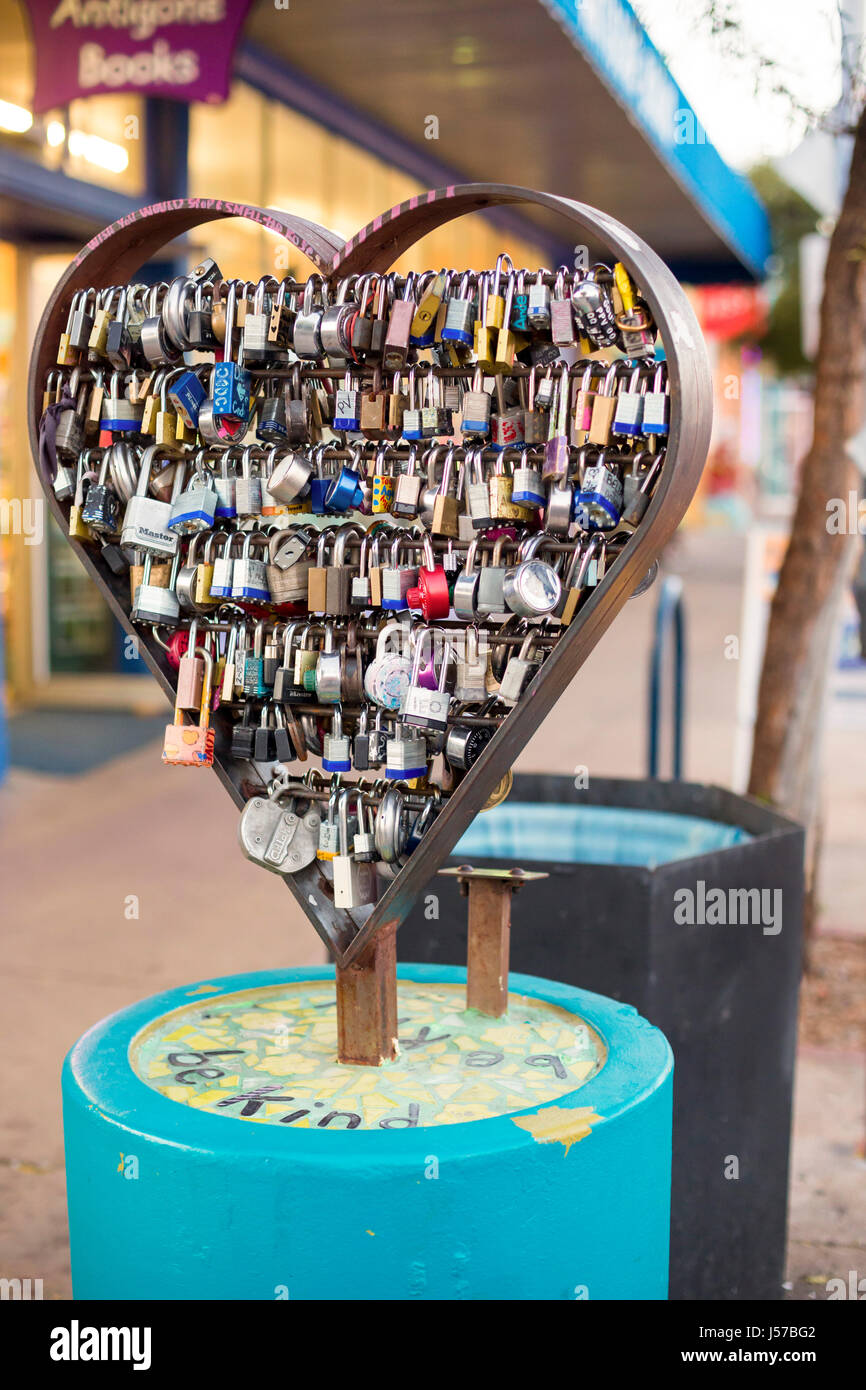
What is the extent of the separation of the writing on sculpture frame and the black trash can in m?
0.55

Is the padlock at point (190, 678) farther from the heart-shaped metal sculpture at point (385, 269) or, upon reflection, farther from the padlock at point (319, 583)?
the padlock at point (319, 583)

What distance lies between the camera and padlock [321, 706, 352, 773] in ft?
7.25

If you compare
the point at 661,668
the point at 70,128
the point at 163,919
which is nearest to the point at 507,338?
the point at 661,668

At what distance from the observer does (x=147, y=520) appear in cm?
223

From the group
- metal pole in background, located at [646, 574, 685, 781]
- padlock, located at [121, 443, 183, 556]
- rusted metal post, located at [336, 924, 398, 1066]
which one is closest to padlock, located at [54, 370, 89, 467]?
padlock, located at [121, 443, 183, 556]

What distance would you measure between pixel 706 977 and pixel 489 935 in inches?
34.6

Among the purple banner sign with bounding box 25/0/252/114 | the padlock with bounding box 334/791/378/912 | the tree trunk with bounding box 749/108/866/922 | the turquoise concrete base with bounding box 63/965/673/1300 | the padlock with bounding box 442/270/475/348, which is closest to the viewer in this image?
the turquoise concrete base with bounding box 63/965/673/1300

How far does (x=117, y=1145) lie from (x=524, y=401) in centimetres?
123

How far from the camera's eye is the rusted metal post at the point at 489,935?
2455 millimetres

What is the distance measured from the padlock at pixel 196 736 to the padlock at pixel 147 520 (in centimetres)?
18

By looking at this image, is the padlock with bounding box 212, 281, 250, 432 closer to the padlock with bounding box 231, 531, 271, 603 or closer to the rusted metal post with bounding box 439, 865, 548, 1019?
the padlock with bounding box 231, 531, 271, 603

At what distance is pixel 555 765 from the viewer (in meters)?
8.80

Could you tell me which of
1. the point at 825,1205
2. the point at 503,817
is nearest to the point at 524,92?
the point at 503,817

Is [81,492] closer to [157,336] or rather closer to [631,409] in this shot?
[157,336]
